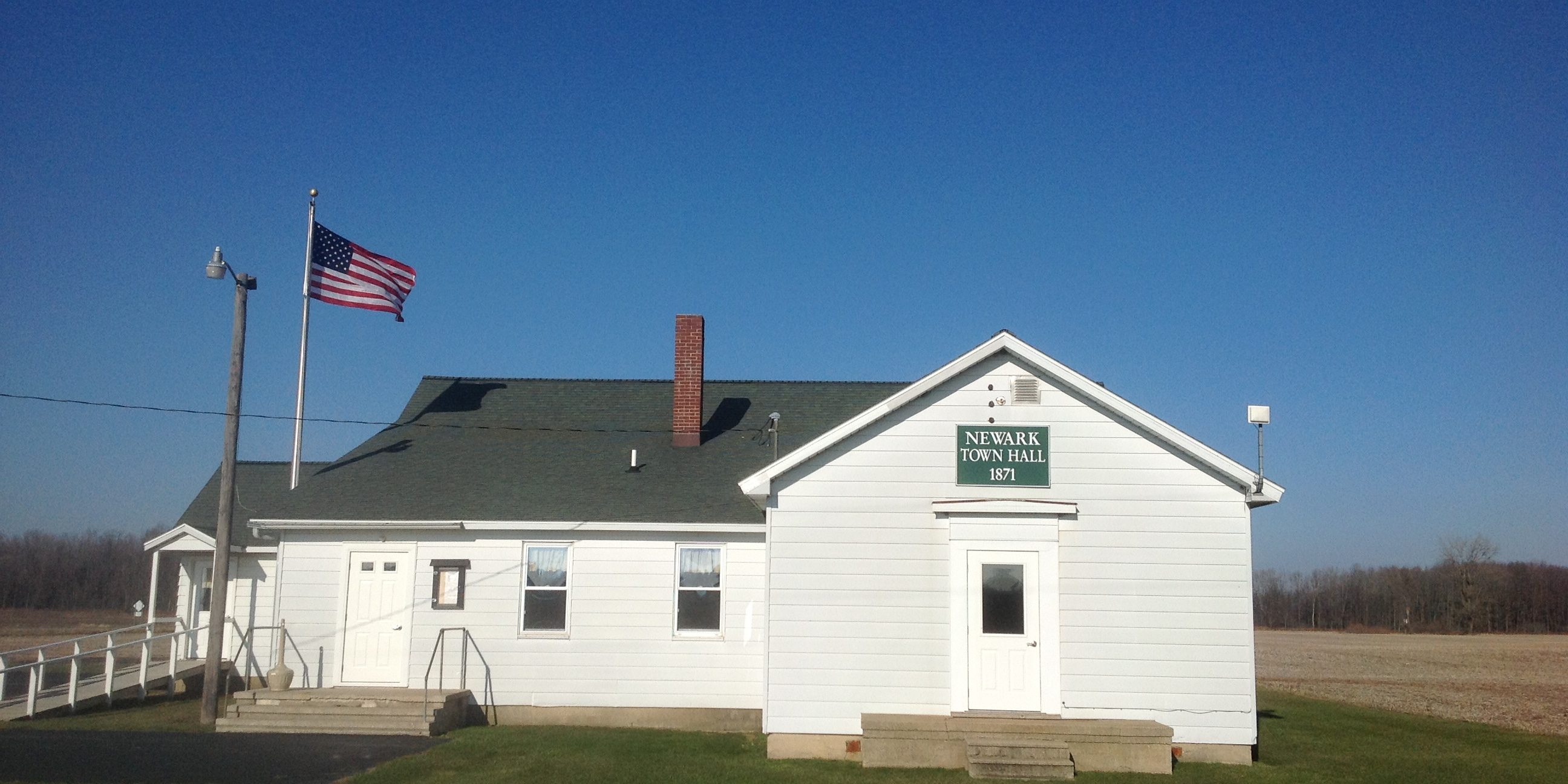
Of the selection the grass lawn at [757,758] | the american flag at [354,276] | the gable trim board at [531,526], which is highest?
the american flag at [354,276]

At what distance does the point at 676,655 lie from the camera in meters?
17.1

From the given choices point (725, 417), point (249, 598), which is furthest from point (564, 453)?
point (249, 598)

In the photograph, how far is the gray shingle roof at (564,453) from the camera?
17781 millimetres

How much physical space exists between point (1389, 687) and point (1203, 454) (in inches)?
828

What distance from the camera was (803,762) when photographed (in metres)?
13.8

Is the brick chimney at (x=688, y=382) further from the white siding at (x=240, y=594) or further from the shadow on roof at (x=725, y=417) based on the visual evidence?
the white siding at (x=240, y=594)

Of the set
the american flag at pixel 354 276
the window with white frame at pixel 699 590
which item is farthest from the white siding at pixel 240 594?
the window with white frame at pixel 699 590

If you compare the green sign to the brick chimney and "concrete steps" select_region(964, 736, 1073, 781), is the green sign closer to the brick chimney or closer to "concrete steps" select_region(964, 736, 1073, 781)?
"concrete steps" select_region(964, 736, 1073, 781)

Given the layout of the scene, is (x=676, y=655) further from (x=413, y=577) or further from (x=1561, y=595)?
(x=1561, y=595)

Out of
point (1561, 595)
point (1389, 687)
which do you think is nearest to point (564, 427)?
point (1389, 687)

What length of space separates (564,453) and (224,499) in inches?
219

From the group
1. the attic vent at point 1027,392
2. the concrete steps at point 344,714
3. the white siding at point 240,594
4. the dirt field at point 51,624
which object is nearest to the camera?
the attic vent at point 1027,392

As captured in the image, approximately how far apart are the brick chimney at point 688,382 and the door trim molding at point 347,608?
5.05m

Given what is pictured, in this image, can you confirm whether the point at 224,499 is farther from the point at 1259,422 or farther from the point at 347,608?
the point at 1259,422
